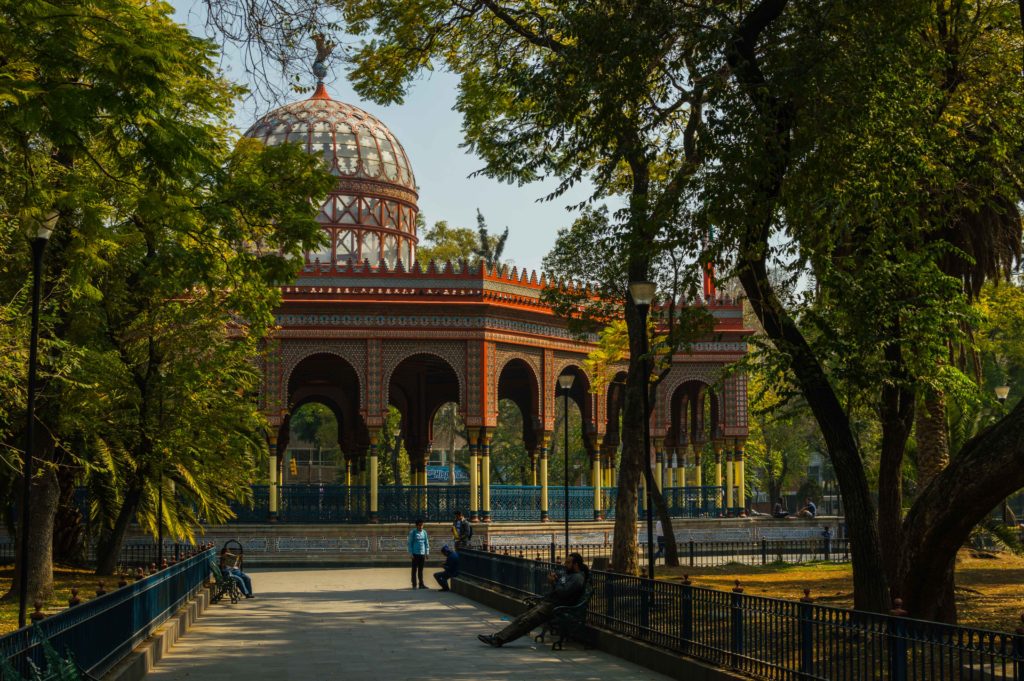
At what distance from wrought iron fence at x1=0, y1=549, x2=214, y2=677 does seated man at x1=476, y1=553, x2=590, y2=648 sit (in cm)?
410

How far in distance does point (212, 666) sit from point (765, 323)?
7293mm

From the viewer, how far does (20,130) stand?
11.3 meters

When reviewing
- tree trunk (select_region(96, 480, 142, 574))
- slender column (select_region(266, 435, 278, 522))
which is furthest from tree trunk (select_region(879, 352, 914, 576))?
slender column (select_region(266, 435, 278, 522))

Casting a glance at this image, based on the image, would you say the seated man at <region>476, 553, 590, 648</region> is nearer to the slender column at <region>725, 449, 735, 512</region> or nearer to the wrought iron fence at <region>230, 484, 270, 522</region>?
the wrought iron fence at <region>230, 484, 270, 522</region>

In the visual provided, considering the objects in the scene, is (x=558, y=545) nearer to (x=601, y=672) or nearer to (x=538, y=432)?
(x=538, y=432)

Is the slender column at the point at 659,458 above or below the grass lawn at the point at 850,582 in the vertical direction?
above

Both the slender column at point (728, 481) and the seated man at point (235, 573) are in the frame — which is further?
the slender column at point (728, 481)

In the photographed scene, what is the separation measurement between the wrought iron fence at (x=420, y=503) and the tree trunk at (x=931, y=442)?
1597 centimetres

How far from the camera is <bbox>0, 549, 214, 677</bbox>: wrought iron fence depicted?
306 inches

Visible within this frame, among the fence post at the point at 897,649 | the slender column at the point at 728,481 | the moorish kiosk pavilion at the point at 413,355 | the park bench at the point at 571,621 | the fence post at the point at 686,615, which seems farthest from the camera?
the slender column at the point at 728,481

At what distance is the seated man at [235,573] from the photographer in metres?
22.1

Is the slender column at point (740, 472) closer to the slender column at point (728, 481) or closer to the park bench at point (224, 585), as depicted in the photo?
the slender column at point (728, 481)

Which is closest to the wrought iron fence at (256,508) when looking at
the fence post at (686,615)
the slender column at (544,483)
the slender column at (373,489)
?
the slender column at (373,489)

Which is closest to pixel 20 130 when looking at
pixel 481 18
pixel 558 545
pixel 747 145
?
pixel 747 145
